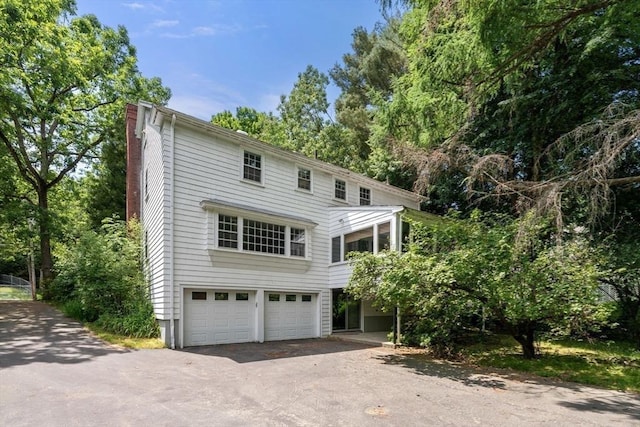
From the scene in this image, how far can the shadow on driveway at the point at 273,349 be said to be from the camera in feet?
32.6

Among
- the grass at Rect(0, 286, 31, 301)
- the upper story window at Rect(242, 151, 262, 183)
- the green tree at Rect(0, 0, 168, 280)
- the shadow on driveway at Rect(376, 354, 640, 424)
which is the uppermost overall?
the green tree at Rect(0, 0, 168, 280)

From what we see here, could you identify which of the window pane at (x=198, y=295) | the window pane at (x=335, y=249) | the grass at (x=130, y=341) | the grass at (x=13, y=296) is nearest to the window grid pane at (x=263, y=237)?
the window pane at (x=198, y=295)

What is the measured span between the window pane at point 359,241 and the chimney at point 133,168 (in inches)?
375

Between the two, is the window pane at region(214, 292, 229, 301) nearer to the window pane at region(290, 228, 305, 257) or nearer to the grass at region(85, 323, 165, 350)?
the grass at region(85, 323, 165, 350)

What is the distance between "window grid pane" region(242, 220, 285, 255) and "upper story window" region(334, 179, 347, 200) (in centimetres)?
340

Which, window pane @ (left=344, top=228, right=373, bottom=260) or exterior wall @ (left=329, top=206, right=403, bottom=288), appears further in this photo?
window pane @ (left=344, top=228, right=373, bottom=260)

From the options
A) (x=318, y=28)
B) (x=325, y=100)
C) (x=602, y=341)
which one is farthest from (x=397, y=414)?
(x=325, y=100)

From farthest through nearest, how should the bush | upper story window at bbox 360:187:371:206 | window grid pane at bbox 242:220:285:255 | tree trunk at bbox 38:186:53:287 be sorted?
tree trunk at bbox 38:186:53:287, upper story window at bbox 360:187:371:206, window grid pane at bbox 242:220:285:255, the bush

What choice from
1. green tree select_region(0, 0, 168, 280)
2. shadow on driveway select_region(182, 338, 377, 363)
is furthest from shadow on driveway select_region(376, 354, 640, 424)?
green tree select_region(0, 0, 168, 280)

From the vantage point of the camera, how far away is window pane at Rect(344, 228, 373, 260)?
14469 mm

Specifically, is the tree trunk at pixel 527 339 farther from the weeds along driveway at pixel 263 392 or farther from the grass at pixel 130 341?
the grass at pixel 130 341

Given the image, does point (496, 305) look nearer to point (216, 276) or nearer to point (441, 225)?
point (441, 225)

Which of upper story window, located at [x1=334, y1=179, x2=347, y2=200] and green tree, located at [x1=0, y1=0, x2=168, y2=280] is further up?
green tree, located at [x1=0, y1=0, x2=168, y2=280]

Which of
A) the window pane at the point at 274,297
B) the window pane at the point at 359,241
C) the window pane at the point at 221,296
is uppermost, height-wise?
the window pane at the point at 359,241
